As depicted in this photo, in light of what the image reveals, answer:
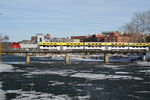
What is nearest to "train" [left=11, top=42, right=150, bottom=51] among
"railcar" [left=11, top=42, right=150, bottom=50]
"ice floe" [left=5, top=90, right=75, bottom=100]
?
"railcar" [left=11, top=42, right=150, bottom=50]

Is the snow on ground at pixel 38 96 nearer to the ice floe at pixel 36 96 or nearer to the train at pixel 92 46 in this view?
the ice floe at pixel 36 96

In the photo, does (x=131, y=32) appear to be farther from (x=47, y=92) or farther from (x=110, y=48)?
(x=47, y=92)

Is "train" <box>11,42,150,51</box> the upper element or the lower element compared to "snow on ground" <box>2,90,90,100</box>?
upper

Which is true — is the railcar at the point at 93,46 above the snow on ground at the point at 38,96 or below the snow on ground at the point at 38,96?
above

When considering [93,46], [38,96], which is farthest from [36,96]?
[93,46]

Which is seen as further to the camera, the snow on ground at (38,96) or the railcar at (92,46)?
the railcar at (92,46)

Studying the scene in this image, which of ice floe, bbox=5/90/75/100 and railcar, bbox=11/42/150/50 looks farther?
railcar, bbox=11/42/150/50

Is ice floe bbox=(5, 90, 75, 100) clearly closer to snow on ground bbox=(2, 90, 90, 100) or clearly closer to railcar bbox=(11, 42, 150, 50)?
snow on ground bbox=(2, 90, 90, 100)

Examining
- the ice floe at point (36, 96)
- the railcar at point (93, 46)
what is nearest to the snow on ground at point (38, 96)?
the ice floe at point (36, 96)

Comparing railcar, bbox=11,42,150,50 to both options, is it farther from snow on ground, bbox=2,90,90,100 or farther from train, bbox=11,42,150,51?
snow on ground, bbox=2,90,90,100

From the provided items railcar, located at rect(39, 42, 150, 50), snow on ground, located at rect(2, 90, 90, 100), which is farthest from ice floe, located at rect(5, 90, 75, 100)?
railcar, located at rect(39, 42, 150, 50)

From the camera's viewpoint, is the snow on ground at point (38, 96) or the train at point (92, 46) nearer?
the snow on ground at point (38, 96)

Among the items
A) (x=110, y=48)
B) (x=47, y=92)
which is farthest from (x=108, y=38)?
→ (x=47, y=92)

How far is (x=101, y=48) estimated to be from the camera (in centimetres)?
7362
